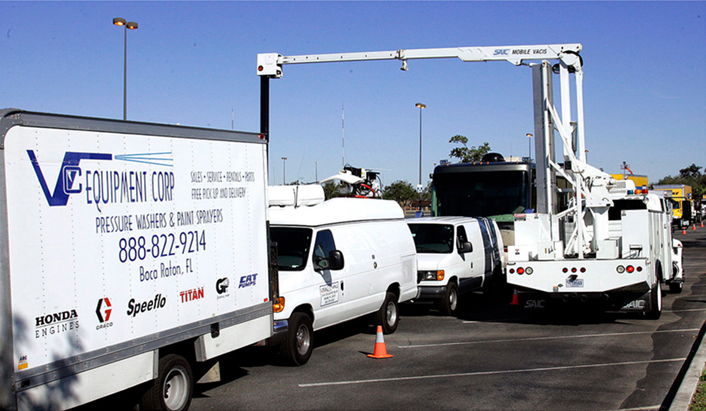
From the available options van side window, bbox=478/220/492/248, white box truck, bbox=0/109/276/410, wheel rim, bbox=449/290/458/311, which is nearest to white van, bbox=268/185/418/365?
white box truck, bbox=0/109/276/410

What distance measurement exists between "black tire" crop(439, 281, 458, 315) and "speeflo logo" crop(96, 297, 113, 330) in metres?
8.68

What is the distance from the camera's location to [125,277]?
19.9ft

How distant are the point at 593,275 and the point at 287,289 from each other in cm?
565

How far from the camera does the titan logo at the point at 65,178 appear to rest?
210 inches

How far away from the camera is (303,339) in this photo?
Result: 9422mm

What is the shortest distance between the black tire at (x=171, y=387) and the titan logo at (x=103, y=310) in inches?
38.8

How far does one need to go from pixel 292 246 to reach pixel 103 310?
413cm

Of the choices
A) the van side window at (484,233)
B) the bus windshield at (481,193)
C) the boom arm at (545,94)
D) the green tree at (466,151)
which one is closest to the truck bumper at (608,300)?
the boom arm at (545,94)

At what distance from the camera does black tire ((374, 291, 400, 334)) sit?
456 inches

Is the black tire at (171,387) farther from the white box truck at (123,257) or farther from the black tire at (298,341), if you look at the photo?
the black tire at (298,341)

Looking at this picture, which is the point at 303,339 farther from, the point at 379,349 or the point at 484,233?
the point at 484,233

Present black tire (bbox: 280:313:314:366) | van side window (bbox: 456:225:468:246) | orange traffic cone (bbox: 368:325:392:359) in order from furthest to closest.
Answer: van side window (bbox: 456:225:468:246)
orange traffic cone (bbox: 368:325:392:359)
black tire (bbox: 280:313:314:366)

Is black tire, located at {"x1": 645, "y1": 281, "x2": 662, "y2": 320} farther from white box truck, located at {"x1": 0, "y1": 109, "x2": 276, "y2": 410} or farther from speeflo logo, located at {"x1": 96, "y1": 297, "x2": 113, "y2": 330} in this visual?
speeflo logo, located at {"x1": 96, "y1": 297, "x2": 113, "y2": 330}

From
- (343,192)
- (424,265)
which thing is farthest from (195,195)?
(424,265)
